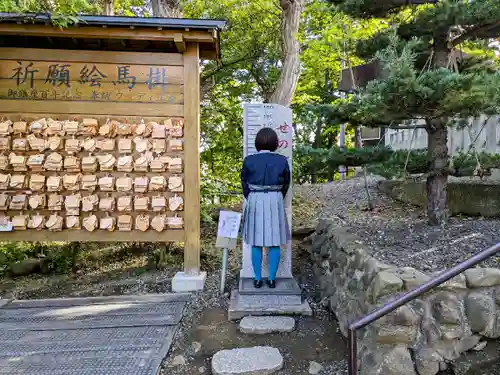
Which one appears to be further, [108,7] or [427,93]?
[108,7]

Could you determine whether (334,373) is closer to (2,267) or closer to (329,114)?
(329,114)

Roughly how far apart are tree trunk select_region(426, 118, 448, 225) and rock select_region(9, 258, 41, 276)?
16.9 ft

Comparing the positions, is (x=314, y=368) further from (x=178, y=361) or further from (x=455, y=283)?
(x=455, y=283)

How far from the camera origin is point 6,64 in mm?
3775

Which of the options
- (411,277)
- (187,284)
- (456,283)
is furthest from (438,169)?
(187,284)

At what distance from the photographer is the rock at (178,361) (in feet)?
8.26

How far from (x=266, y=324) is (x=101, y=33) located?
11.2 feet

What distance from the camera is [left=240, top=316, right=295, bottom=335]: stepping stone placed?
9.50 feet

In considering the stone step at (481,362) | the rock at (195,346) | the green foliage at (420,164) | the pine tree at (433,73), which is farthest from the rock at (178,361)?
the pine tree at (433,73)

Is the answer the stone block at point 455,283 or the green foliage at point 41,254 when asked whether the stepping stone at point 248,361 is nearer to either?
the stone block at point 455,283

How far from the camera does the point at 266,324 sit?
2.96 meters

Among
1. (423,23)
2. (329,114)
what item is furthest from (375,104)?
(423,23)

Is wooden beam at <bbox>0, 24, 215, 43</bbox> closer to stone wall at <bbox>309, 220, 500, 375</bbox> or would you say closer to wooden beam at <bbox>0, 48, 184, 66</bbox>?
wooden beam at <bbox>0, 48, 184, 66</bbox>

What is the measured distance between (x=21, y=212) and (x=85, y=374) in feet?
7.75
